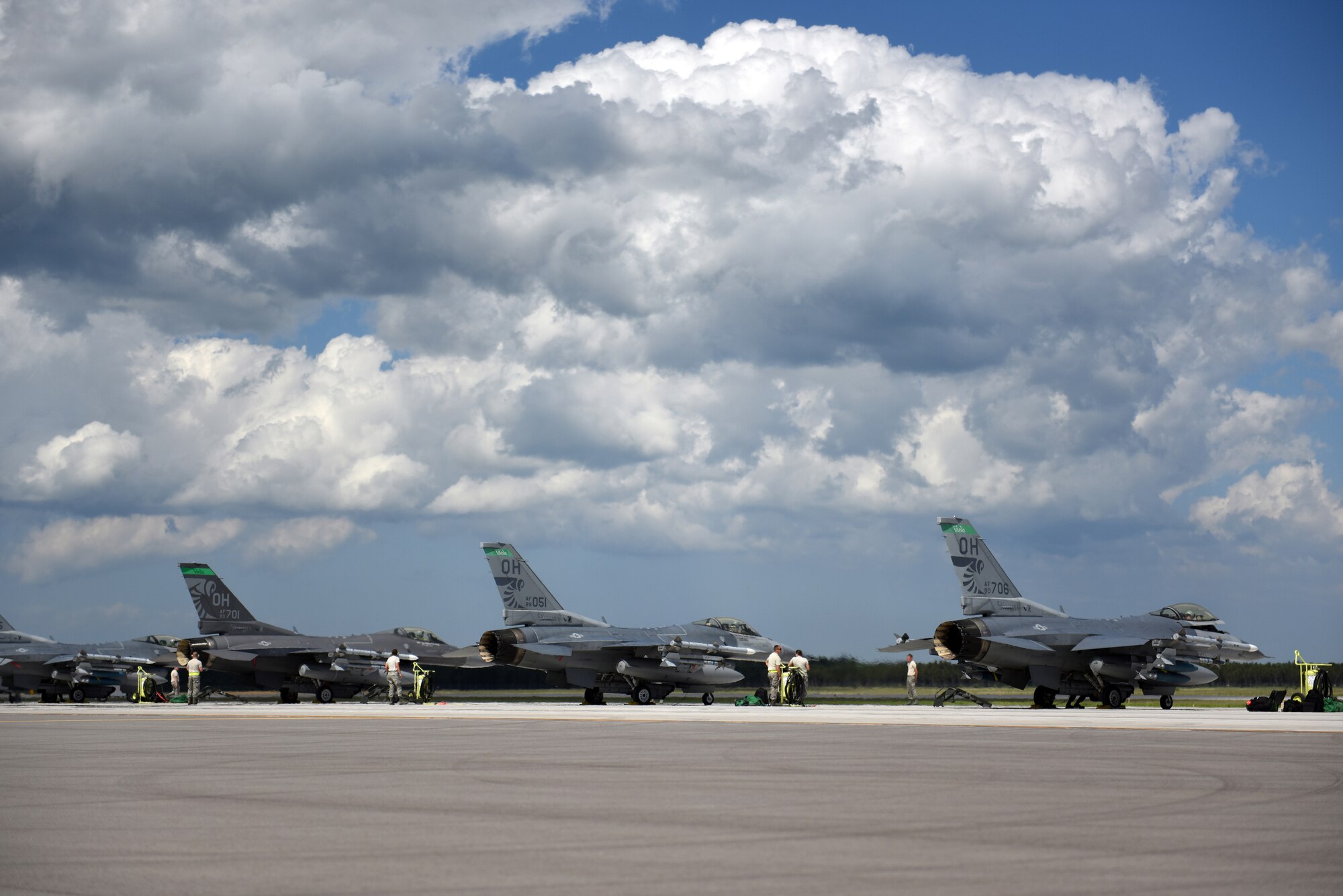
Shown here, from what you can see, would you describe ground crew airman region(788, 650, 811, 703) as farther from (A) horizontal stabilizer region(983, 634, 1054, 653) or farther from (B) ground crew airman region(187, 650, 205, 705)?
(B) ground crew airman region(187, 650, 205, 705)

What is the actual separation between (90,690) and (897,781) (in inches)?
1888

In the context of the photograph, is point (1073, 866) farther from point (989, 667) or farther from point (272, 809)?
point (989, 667)

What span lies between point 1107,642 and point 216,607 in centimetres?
3398

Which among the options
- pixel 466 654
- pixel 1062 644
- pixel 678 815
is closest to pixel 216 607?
pixel 466 654

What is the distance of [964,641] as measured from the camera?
35250 millimetres

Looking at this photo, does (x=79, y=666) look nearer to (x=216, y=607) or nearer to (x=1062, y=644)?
(x=216, y=607)

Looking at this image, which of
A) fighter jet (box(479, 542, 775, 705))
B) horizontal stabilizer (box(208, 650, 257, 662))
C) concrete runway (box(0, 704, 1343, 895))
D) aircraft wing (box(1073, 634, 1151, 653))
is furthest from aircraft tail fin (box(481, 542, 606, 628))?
concrete runway (box(0, 704, 1343, 895))

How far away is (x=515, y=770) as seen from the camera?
13422 mm

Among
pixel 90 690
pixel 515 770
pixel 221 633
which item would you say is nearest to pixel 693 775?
pixel 515 770

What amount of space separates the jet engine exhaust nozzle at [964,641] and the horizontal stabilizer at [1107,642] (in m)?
2.86

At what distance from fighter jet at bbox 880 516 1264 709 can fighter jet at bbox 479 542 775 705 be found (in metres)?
8.23

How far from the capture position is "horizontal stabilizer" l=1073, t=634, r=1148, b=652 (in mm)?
35438

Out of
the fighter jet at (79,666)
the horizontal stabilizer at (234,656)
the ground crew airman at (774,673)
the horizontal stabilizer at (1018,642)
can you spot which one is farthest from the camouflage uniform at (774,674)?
the fighter jet at (79,666)

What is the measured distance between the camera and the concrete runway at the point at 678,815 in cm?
676
